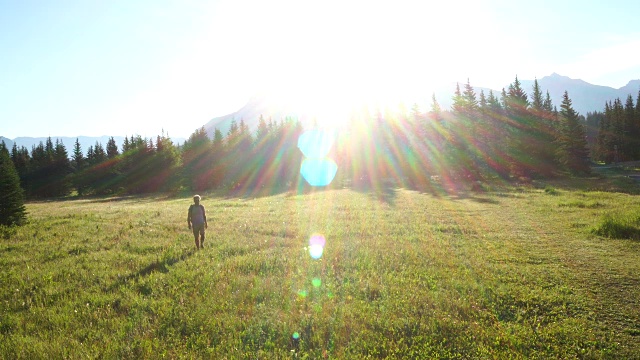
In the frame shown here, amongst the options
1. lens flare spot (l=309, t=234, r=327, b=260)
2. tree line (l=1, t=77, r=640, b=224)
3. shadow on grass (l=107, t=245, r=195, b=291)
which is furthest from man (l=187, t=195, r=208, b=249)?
tree line (l=1, t=77, r=640, b=224)

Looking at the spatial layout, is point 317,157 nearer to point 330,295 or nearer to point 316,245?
point 316,245

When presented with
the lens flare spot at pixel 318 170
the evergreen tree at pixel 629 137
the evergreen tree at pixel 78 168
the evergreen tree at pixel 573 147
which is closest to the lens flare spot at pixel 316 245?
the lens flare spot at pixel 318 170

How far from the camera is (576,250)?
1348cm

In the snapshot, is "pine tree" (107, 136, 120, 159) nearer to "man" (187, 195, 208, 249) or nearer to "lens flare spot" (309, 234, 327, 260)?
"man" (187, 195, 208, 249)

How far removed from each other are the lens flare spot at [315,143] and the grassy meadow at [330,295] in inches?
2403

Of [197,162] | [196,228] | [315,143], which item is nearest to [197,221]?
[196,228]

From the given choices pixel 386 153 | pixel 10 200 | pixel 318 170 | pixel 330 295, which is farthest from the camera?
pixel 318 170

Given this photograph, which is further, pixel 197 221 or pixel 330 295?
pixel 197 221

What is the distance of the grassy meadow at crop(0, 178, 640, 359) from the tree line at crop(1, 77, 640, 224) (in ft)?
143

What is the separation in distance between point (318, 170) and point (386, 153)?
661 inches

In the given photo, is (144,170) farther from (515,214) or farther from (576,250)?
(576,250)

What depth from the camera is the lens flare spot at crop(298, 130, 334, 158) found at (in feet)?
256

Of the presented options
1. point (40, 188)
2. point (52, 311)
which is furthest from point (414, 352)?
point (40, 188)

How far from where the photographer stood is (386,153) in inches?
2876
